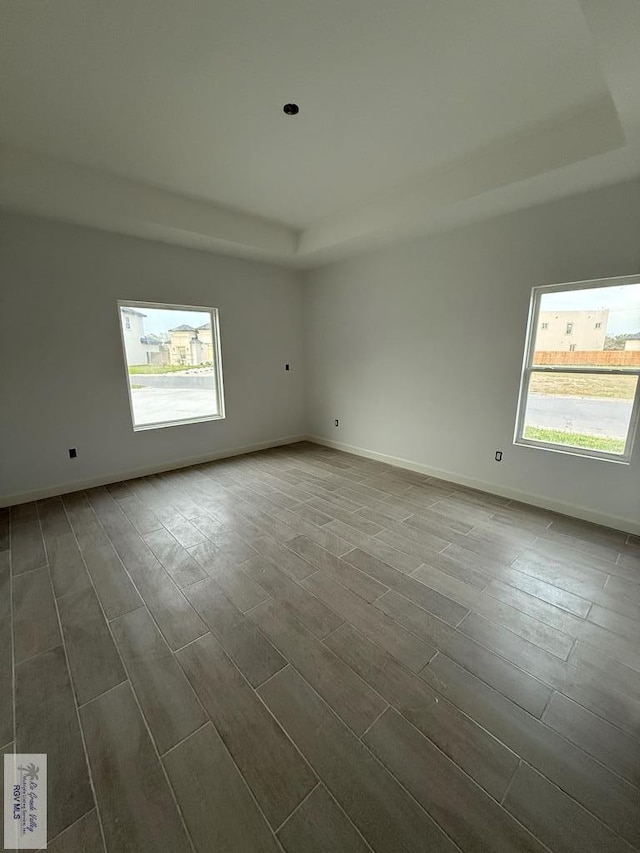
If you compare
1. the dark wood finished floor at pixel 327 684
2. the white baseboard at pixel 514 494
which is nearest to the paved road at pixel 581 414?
the white baseboard at pixel 514 494

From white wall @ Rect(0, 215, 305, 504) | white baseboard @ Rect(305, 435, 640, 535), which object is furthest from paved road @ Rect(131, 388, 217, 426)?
white baseboard @ Rect(305, 435, 640, 535)

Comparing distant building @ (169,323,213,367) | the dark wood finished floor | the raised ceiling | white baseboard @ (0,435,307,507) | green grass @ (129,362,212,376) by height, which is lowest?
the dark wood finished floor

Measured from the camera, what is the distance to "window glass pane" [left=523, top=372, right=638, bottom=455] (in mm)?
2752

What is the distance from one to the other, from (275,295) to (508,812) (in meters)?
5.12

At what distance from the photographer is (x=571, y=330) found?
2941 millimetres

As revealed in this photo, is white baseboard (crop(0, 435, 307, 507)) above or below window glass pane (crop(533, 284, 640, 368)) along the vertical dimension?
below

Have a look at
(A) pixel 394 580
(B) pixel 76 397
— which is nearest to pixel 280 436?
(B) pixel 76 397

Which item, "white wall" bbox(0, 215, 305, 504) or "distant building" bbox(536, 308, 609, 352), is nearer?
"distant building" bbox(536, 308, 609, 352)

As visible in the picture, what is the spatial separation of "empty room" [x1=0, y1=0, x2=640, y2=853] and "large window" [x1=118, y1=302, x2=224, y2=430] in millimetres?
42

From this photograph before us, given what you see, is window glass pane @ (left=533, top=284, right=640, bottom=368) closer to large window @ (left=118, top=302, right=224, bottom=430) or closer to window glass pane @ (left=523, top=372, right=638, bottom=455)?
window glass pane @ (left=523, top=372, right=638, bottom=455)

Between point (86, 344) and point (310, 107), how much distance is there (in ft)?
9.62

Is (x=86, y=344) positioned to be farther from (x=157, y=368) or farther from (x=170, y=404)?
(x=170, y=404)

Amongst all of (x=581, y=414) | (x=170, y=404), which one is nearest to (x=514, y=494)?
(x=581, y=414)

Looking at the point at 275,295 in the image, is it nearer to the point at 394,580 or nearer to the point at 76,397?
the point at 76,397
